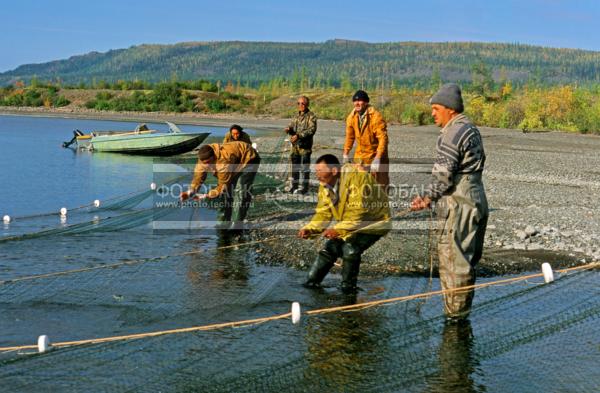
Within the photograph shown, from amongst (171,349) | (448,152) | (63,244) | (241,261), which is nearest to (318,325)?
(171,349)

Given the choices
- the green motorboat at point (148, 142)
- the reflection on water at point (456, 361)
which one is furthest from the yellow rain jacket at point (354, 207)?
the green motorboat at point (148, 142)

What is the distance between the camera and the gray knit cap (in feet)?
21.6

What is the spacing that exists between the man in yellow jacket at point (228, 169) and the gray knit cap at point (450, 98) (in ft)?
14.8

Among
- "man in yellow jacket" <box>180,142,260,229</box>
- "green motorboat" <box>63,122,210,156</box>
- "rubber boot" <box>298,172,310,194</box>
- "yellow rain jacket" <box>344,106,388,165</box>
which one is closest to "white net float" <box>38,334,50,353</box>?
"man in yellow jacket" <box>180,142,260,229</box>

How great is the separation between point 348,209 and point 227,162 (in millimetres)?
3739

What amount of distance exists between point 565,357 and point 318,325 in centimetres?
208

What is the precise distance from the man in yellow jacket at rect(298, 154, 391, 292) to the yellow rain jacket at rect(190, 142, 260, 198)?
306 cm

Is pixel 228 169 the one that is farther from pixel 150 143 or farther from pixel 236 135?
pixel 150 143

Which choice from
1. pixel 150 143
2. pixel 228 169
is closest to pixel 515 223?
pixel 228 169

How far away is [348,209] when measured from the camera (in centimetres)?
779

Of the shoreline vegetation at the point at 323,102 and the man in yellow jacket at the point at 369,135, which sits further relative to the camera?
the shoreline vegetation at the point at 323,102

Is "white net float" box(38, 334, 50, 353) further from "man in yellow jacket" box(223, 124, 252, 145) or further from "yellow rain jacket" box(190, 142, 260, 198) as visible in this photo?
"man in yellow jacket" box(223, 124, 252, 145)

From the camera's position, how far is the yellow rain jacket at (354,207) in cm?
771

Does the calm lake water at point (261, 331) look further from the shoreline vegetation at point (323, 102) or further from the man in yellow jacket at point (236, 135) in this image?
the shoreline vegetation at point (323, 102)
